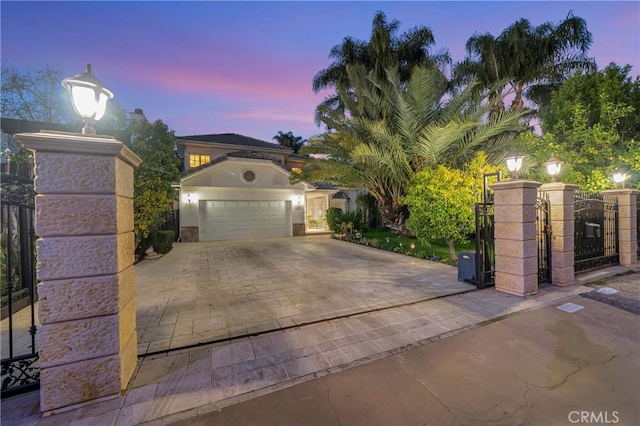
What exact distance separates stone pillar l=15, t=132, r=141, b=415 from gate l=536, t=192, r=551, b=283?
731 centimetres

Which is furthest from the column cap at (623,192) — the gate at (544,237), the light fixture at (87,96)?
the light fixture at (87,96)

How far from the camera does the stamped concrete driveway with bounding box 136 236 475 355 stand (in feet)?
12.4

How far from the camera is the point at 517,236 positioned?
4.78m

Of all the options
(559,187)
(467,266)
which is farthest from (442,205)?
(559,187)

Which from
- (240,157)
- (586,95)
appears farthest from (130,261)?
(586,95)

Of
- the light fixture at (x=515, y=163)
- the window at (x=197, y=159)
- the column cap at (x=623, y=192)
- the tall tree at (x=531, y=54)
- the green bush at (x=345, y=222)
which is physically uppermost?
the tall tree at (x=531, y=54)

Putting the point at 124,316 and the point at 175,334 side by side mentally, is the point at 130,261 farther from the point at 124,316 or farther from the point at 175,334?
the point at 175,334

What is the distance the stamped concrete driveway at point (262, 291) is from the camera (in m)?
3.77

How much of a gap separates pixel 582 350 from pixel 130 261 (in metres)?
5.30

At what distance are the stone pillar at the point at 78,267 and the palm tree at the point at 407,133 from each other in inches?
307

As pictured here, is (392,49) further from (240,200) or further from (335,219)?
(240,200)

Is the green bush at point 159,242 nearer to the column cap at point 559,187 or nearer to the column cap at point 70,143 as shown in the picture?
the column cap at point 70,143

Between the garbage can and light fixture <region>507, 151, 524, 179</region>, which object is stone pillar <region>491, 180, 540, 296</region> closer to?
the garbage can

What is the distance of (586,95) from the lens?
31.1 ft
